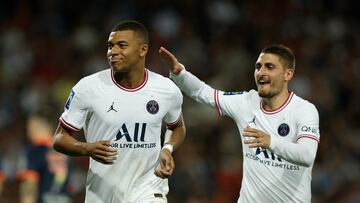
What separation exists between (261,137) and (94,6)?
9647 millimetres

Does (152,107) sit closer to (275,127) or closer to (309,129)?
(275,127)

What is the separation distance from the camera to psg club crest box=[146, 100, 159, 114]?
7445 millimetres

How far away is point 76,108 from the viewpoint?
23.9 ft

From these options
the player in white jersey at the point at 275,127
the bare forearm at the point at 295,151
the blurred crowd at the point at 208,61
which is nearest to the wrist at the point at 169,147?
the player in white jersey at the point at 275,127

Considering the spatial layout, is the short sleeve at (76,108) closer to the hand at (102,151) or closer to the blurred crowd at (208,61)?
the hand at (102,151)

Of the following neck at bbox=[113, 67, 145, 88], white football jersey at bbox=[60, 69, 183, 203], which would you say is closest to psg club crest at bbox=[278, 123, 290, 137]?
white football jersey at bbox=[60, 69, 183, 203]

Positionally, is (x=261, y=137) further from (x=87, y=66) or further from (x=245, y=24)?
(x=245, y=24)

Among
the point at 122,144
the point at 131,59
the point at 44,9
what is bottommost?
the point at 122,144

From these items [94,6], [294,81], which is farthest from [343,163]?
[94,6]

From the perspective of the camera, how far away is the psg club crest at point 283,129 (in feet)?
24.8

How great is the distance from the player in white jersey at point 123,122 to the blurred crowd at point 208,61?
4.42 m

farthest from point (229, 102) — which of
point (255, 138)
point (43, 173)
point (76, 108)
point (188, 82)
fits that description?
point (43, 173)

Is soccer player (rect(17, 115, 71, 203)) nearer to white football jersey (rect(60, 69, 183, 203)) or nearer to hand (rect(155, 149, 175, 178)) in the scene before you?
white football jersey (rect(60, 69, 183, 203))

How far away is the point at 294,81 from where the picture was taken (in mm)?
14570
